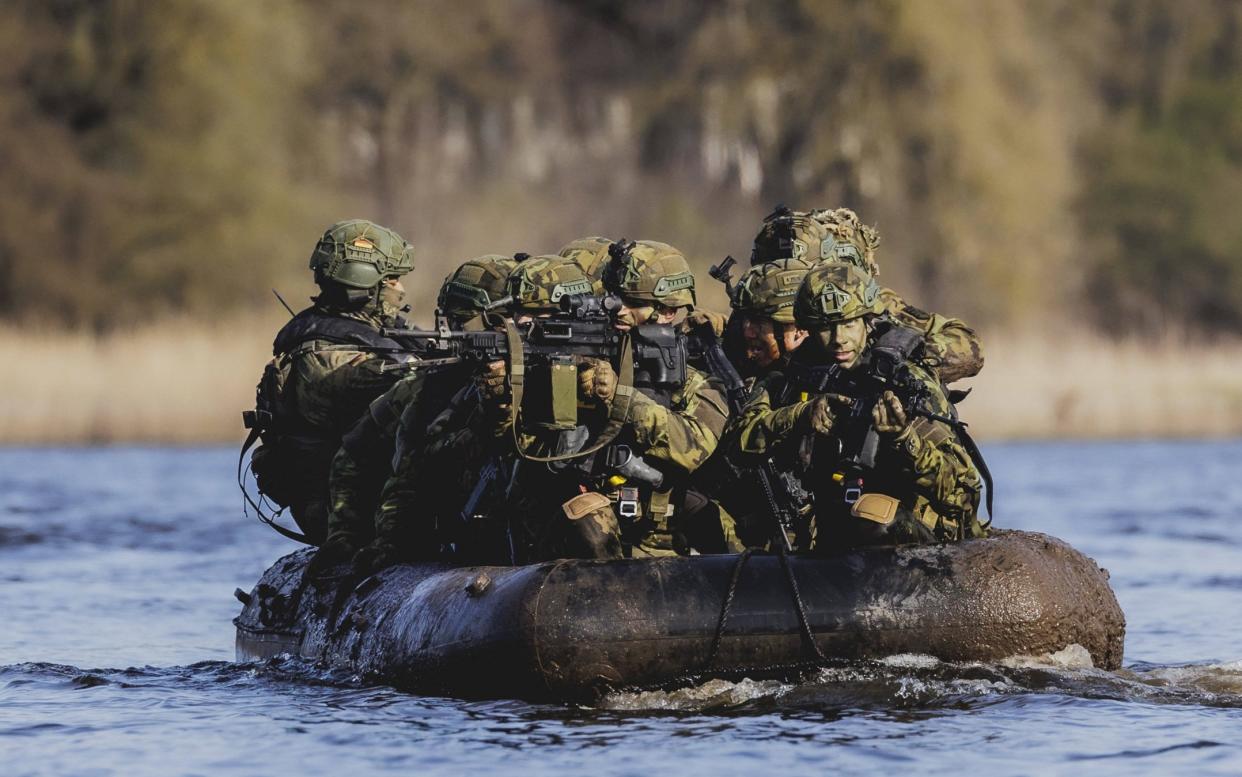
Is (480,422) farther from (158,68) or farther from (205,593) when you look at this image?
(158,68)

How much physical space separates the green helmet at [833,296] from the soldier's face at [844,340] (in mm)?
31

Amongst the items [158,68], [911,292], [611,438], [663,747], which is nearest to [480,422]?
[611,438]

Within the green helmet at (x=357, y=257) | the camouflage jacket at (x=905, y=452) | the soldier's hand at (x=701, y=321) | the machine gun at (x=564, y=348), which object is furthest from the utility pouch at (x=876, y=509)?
the green helmet at (x=357, y=257)

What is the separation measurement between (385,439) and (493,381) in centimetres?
187

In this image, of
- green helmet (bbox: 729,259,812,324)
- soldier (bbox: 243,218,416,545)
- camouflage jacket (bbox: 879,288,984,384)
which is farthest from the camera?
soldier (bbox: 243,218,416,545)

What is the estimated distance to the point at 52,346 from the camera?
3189 centimetres

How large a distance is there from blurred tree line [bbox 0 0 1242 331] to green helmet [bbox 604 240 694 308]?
3042 centimetres

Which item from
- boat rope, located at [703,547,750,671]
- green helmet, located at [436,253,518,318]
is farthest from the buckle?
green helmet, located at [436,253,518,318]

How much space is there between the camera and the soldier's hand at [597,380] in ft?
34.9

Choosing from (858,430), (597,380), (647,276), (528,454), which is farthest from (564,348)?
(858,430)

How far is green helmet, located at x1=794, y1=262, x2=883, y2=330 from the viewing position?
10.7m

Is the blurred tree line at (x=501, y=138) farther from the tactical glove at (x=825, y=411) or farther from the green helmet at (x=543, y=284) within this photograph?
the tactical glove at (x=825, y=411)

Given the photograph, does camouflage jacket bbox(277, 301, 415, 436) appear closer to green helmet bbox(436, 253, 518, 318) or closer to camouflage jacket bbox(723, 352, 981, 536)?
green helmet bbox(436, 253, 518, 318)

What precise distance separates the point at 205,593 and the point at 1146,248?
1755 inches
